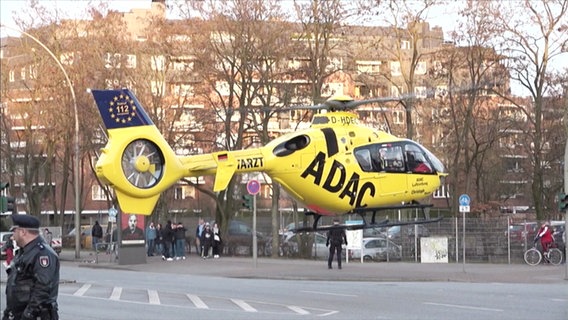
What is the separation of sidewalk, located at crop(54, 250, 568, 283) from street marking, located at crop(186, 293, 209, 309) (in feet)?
25.2

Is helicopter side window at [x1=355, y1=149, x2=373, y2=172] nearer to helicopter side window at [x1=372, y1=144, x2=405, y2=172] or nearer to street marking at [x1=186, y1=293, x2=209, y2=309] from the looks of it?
helicopter side window at [x1=372, y1=144, x2=405, y2=172]

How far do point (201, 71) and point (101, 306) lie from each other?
23900 mm

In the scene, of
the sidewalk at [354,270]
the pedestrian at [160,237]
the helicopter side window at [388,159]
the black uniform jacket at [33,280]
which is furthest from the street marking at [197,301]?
the pedestrian at [160,237]

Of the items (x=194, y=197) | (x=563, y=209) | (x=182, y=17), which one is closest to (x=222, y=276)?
(x=563, y=209)

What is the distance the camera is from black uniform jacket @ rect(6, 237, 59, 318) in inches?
402

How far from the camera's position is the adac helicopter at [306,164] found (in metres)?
15.7

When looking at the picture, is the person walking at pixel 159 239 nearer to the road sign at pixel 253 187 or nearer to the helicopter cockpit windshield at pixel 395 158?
the road sign at pixel 253 187

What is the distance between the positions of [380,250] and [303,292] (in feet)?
46.7

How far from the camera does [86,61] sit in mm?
47938

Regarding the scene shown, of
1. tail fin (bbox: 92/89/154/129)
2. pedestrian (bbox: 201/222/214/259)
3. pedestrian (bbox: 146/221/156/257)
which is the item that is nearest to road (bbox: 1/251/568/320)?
pedestrian (bbox: 201/222/214/259)

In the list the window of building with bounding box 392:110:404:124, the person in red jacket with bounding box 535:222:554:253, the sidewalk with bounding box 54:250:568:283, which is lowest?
the sidewalk with bounding box 54:250:568:283

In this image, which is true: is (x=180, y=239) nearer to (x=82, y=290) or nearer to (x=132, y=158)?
(x=82, y=290)

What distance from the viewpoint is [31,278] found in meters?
10.3

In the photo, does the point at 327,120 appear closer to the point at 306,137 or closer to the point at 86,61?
the point at 306,137
